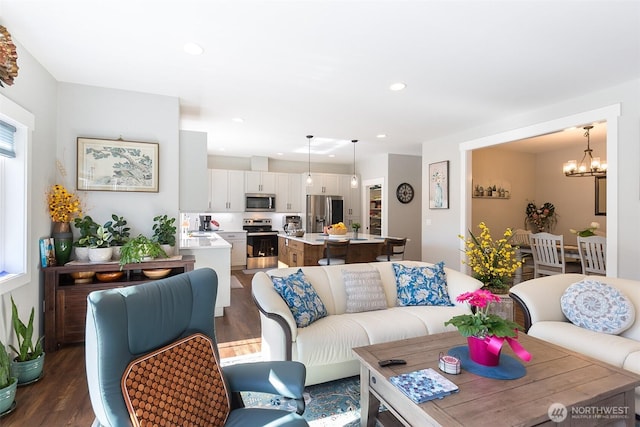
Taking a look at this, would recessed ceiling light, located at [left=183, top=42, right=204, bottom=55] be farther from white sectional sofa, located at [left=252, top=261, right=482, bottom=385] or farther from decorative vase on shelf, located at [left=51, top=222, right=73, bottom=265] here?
decorative vase on shelf, located at [left=51, top=222, right=73, bottom=265]

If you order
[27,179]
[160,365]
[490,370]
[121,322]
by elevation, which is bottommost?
[490,370]

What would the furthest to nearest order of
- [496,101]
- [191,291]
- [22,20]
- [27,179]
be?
[496,101] < [27,179] < [22,20] < [191,291]

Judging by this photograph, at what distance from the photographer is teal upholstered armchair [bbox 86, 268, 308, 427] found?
1.14 metres

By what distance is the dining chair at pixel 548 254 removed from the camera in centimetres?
448

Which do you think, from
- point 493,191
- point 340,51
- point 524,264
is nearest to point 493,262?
point 340,51

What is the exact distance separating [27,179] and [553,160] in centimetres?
867

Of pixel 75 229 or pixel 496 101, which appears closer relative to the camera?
pixel 75 229

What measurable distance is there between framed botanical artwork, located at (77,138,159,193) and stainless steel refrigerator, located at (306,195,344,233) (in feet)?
14.7

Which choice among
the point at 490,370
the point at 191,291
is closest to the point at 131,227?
the point at 191,291

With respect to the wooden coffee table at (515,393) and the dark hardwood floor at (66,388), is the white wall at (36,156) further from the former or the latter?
the wooden coffee table at (515,393)

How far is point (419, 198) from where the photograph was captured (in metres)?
7.55

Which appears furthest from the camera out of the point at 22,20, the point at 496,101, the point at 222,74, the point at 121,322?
the point at 496,101

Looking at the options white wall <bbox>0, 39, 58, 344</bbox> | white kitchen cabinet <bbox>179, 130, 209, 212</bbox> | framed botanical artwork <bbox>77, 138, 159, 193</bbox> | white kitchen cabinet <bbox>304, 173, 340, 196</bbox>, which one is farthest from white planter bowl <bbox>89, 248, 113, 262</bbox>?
white kitchen cabinet <bbox>304, 173, 340, 196</bbox>

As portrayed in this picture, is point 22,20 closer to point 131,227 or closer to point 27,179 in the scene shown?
point 27,179
